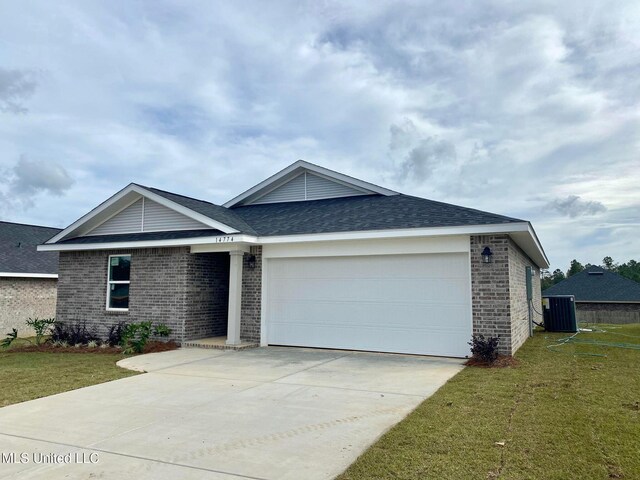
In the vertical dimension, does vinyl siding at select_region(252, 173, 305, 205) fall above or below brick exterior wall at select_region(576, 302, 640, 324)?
above

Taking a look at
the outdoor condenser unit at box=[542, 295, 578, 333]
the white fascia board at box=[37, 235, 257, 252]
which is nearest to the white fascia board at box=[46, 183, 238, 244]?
the white fascia board at box=[37, 235, 257, 252]

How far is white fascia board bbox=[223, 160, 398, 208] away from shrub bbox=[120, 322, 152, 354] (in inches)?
234

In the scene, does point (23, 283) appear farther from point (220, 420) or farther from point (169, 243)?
point (220, 420)

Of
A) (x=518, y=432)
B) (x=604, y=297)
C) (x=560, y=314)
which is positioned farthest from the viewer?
(x=604, y=297)

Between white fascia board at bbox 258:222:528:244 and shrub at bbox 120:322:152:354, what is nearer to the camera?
white fascia board at bbox 258:222:528:244

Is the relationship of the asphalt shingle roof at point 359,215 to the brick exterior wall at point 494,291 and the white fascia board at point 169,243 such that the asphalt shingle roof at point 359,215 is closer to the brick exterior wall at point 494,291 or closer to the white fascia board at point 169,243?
the brick exterior wall at point 494,291

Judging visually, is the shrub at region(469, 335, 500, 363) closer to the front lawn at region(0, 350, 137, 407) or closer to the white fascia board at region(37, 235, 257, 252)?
the white fascia board at region(37, 235, 257, 252)

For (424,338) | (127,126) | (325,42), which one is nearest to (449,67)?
(325,42)

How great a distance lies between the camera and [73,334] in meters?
12.9

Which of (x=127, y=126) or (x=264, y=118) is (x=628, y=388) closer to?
(x=264, y=118)

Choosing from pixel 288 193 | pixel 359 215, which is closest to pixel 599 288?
pixel 288 193

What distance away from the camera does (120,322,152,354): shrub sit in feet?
36.7

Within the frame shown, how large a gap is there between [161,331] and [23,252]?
11.5 m

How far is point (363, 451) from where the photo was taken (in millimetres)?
4285
